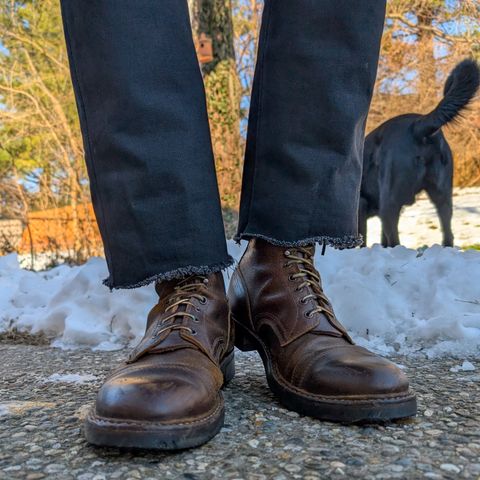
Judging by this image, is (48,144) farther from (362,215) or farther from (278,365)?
(278,365)

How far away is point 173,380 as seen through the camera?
779mm

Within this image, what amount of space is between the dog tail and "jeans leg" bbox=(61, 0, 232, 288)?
2136 millimetres

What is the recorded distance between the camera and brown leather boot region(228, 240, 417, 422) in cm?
84

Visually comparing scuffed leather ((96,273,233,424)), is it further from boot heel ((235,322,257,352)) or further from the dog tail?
the dog tail

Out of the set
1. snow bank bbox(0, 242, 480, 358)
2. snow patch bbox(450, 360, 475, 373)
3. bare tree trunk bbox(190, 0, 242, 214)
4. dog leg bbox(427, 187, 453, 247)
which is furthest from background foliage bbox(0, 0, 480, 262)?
snow patch bbox(450, 360, 475, 373)

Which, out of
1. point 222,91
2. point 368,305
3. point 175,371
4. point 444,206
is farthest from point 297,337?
point 222,91

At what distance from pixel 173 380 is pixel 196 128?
416mm

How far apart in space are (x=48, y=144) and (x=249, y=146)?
642 centimetres

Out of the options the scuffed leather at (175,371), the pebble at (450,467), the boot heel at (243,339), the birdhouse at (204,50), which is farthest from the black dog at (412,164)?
the pebble at (450,467)

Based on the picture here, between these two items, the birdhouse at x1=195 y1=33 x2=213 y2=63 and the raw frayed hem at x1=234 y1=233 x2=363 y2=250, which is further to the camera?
the birdhouse at x1=195 y1=33 x2=213 y2=63

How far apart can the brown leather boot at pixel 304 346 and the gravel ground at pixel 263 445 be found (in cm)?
3

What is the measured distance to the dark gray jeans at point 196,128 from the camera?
2.85 ft

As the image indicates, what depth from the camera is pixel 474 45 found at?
5.31 metres

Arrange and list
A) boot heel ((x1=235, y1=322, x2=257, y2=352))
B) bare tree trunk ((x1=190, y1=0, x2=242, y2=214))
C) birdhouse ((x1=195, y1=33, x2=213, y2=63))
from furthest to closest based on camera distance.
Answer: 1. bare tree trunk ((x1=190, y1=0, x2=242, y2=214))
2. birdhouse ((x1=195, y1=33, x2=213, y2=63))
3. boot heel ((x1=235, y1=322, x2=257, y2=352))
